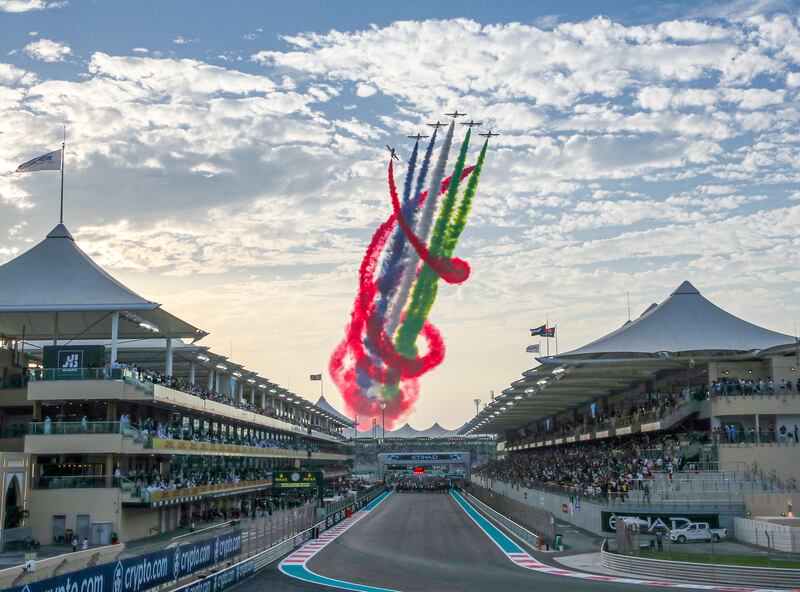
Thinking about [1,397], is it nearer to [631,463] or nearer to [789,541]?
[631,463]

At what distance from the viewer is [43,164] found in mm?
49438

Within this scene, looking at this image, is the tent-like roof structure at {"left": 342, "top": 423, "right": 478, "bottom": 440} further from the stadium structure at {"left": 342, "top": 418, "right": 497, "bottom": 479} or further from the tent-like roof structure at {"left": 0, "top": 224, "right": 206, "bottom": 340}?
the tent-like roof structure at {"left": 0, "top": 224, "right": 206, "bottom": 340}

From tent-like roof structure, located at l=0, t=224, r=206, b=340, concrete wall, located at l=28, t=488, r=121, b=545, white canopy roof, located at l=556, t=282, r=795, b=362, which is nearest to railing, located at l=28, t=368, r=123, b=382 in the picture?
tent-like roof structure, located at l=0, t=224, r=206, b=340

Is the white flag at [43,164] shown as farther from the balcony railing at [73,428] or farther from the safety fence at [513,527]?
the safety fence at [513,527]

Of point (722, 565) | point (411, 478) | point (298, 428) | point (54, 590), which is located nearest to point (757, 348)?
point (722, 565)

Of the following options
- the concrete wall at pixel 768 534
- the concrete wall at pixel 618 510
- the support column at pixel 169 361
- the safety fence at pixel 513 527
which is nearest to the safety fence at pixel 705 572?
the concrete wall at pixel 768 534

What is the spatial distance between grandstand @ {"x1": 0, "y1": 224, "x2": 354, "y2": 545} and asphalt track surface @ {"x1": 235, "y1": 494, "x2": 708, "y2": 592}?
10.1 m

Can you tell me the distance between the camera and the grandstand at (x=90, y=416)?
43688mm

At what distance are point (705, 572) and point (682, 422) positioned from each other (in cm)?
2617

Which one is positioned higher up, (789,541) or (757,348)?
(757,348)

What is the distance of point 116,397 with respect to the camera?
150ft

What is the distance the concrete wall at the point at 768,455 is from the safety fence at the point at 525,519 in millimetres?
9549

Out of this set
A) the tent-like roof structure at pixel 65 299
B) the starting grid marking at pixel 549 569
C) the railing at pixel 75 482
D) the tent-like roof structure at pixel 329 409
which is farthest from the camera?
the tent-like roof structure at pixel 329 409

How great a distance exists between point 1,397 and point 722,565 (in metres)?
37.3
